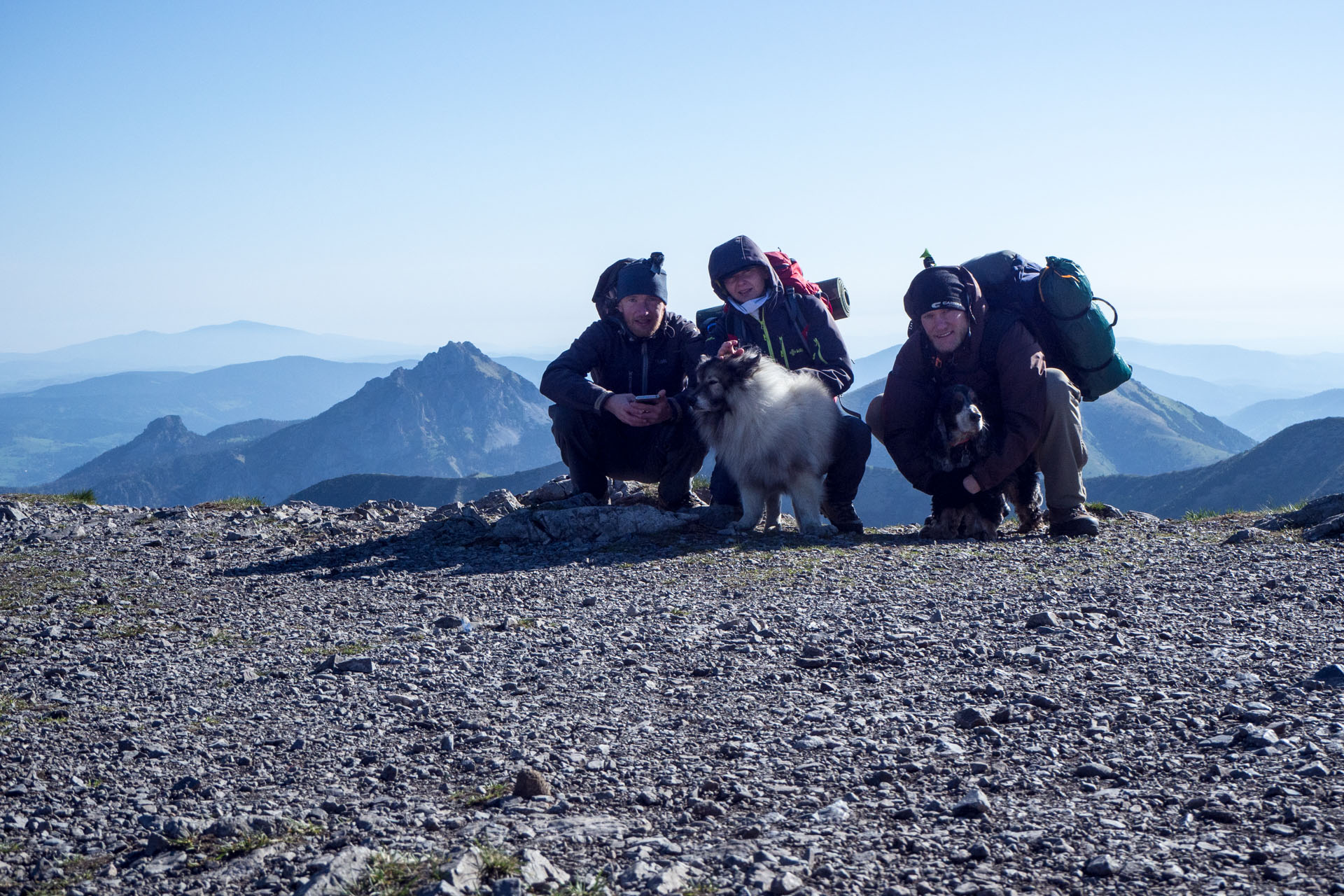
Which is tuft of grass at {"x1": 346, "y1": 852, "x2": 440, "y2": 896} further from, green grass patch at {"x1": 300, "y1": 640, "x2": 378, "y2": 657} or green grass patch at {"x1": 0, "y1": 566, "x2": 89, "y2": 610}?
green grass patch at {"x1": 0, "y1": 566, "x2": 89, "y2": 610}

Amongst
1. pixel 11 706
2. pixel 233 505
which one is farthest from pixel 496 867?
pixel 233 505

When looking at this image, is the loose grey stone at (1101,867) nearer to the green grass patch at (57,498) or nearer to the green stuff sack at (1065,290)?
the green stuff sack at (1065,290)

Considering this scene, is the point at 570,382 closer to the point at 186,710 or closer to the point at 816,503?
the point at 816,503

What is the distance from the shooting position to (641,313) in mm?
9445

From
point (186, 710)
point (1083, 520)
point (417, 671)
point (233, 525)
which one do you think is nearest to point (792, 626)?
point (417, 671)

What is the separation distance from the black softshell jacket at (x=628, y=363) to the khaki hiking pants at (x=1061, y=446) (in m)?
2.26

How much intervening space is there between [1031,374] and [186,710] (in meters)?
6.93

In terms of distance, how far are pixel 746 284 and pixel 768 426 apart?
59.0 inches

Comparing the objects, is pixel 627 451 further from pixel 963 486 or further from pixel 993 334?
pixel 993 334

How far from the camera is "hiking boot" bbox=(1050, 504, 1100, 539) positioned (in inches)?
349

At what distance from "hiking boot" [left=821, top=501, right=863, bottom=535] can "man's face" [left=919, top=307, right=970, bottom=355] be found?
2.07m

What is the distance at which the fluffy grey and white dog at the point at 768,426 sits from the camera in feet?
29.7

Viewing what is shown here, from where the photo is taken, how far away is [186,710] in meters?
4.65

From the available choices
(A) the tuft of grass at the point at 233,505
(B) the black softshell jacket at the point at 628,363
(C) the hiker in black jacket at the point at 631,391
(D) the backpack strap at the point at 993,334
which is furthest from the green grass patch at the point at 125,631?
(D) the backpack strap at the point at 993,334
